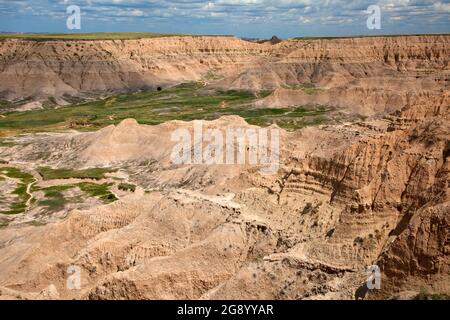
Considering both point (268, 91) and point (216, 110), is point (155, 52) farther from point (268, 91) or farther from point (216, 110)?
point (216, 110)

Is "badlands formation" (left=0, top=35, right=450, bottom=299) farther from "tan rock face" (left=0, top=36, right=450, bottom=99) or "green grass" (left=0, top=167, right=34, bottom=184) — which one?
"tan rock face" (left=0, top=36, right=450, bottom=99)

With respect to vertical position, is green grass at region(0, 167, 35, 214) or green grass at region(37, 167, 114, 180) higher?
green grass at region(37, 167, 114, 180)

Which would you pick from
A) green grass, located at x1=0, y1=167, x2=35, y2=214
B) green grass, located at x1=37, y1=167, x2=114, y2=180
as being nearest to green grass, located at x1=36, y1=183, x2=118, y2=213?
green grass, located at x1=0, y1=167, x2=35, y2=214

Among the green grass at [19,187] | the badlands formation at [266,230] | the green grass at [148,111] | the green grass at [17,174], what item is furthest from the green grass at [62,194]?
the green grass at [148,111]

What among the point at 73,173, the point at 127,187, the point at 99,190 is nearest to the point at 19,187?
the point at 73,173

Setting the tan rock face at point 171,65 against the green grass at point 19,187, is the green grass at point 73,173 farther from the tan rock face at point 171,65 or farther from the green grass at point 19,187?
the tan rock face at point 171,65

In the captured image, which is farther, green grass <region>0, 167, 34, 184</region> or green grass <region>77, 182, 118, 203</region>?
green grass <region>0, 167, 34, 184</region>
